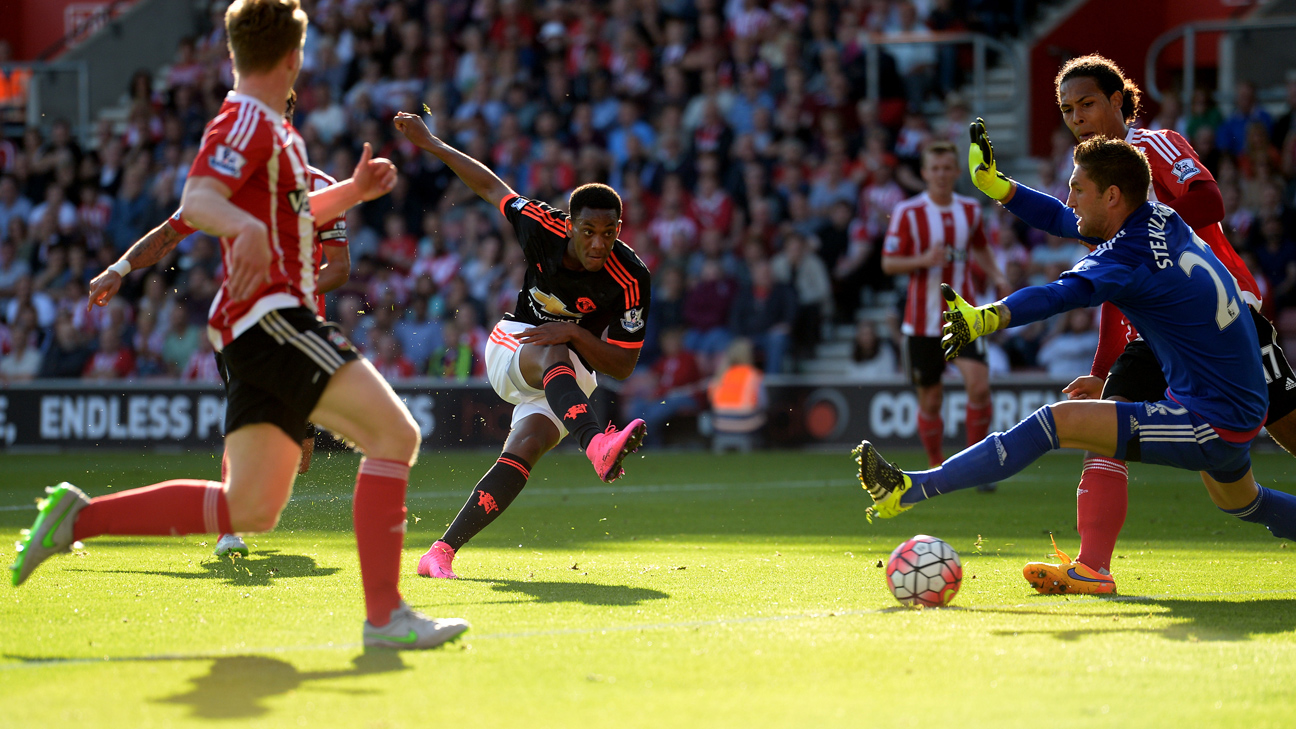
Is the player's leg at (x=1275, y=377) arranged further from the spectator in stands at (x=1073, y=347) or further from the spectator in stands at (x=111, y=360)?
the spectator in stands at (x=111, y=360)

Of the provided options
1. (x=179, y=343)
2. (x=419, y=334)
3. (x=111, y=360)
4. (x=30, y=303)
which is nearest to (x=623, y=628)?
(x=419, y=334)

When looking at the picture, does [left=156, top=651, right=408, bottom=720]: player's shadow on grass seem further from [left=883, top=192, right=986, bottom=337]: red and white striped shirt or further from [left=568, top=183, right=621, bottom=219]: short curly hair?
[left=883, top=192, right=986, bottom=337]: red and white striped shirt

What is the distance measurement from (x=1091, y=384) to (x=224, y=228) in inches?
144

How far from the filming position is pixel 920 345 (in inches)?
421

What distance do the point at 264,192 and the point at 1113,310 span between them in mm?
3638

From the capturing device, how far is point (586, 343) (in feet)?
21.4

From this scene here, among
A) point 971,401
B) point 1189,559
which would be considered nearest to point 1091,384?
point 1189,559

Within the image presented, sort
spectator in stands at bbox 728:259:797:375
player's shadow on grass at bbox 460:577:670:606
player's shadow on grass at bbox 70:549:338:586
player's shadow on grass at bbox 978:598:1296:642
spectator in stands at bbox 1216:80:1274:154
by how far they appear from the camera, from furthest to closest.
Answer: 1. spectator in stands at bbox 728:259:797:375
2. spectator in stands at bbox 1216:80:1274:154
3. player's shadow on grass at bbox 70:549:338:586
4. player's shadow on grass at bbox 460:577:670:606
5. player's shadow on grass at bbox 978:598:1296:642

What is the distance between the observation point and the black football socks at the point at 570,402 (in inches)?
238

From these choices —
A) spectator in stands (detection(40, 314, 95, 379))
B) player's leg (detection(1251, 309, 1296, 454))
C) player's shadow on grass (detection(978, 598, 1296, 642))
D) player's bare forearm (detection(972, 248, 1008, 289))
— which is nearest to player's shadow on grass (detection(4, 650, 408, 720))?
player's shadow on grass (detection(978, 598, 1296, 642))

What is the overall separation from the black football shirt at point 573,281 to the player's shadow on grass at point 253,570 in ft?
5.12

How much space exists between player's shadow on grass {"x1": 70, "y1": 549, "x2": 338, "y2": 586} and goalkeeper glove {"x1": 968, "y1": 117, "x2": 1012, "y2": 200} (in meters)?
3.25

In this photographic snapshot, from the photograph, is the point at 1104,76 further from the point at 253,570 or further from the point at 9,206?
the point at 9,206

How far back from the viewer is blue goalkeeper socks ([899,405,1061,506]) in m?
5.08
